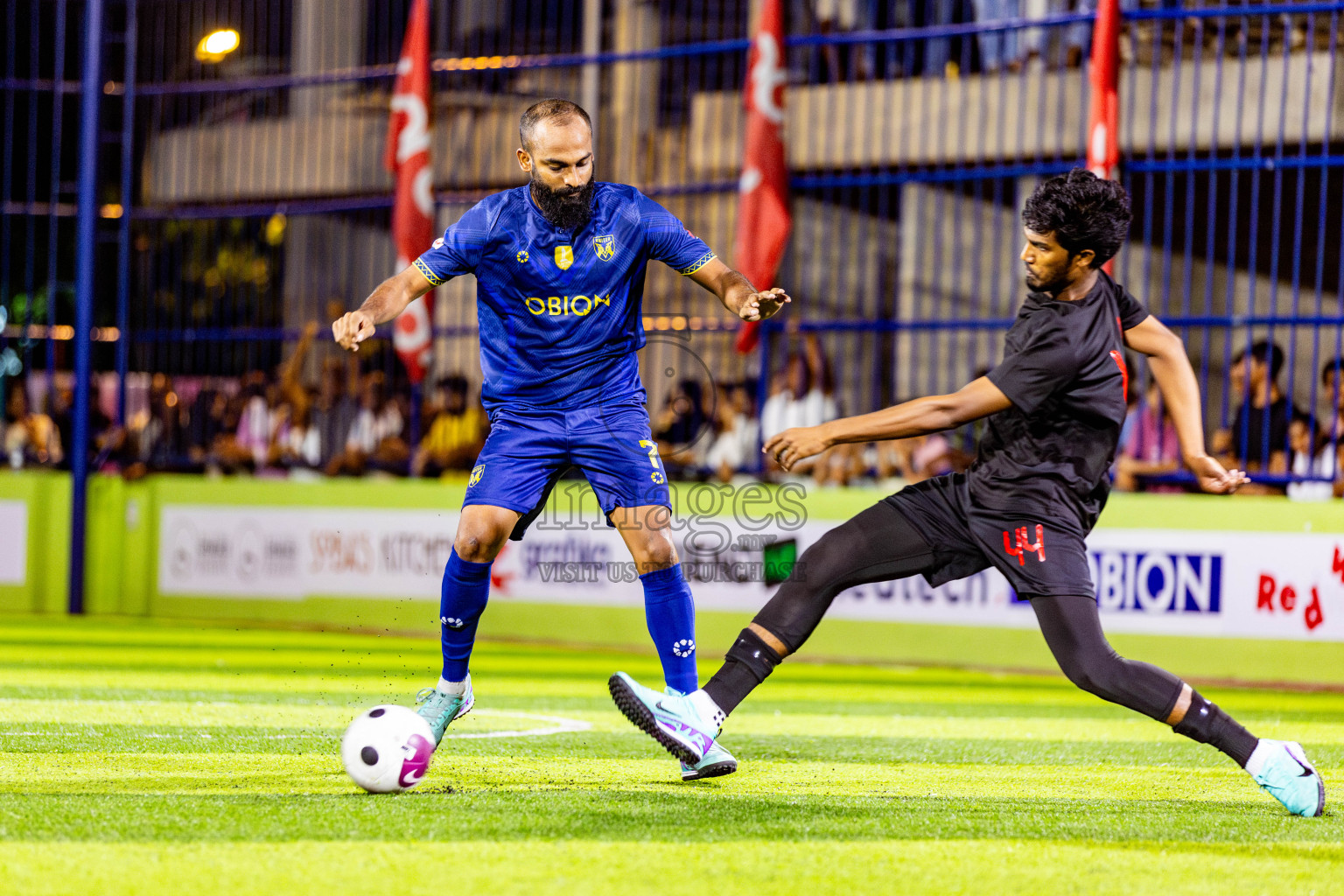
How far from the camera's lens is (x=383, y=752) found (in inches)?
196

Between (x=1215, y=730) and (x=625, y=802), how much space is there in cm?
185

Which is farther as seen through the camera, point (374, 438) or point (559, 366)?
point (374, 438)

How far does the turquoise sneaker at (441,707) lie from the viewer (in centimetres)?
550

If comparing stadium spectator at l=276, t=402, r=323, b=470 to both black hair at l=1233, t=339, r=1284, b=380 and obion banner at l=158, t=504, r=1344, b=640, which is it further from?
Answer: black hair at l=1233, t=339, r=1284, b=380

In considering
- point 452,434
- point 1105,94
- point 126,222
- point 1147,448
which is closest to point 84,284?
point 126,222

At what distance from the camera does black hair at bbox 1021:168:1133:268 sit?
4.97 metres

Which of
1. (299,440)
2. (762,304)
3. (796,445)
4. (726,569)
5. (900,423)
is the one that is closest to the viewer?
(796,445)

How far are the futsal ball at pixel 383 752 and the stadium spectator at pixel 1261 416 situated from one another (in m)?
6.85

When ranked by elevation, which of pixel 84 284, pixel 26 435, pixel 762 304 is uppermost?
pixel 84 284

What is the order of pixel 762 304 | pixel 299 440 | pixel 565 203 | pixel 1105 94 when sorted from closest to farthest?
pixel 762 304 < pixel 565 203 < pixel 1105 94 < pixel 299 440

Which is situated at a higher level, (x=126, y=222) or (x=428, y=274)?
(x=126, y=222)

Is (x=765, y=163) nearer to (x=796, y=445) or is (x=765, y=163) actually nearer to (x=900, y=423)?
(x=900, y=423)

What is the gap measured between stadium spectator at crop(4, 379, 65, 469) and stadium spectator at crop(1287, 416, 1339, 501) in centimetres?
1046

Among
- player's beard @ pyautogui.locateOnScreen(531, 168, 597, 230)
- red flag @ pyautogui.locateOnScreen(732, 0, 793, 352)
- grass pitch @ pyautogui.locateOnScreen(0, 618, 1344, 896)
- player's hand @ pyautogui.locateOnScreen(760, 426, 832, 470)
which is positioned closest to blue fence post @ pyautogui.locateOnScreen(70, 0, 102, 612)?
grass pitch @ pyautogui.locateOnScreen(0, 618, 1344, 896)
